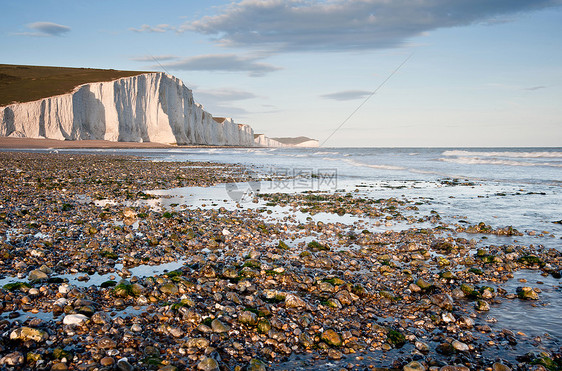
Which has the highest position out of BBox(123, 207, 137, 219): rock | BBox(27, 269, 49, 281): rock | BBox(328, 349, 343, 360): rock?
BBox(123, 207, 137, 219): rock

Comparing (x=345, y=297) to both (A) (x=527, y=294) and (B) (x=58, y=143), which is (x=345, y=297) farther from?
(B) (x=58, y=143)

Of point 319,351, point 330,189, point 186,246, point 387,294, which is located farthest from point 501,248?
point 330,189

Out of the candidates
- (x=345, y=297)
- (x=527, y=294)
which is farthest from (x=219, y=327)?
(x=527, y=294)

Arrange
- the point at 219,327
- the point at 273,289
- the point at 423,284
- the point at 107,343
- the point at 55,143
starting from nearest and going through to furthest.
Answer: the point at 107,343, the point at 219,327, the point at 273,289, the point at 423,284, the point at 55,143

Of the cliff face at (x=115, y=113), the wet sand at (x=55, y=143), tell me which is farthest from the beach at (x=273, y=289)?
the cliff face at (x=115, y=113)

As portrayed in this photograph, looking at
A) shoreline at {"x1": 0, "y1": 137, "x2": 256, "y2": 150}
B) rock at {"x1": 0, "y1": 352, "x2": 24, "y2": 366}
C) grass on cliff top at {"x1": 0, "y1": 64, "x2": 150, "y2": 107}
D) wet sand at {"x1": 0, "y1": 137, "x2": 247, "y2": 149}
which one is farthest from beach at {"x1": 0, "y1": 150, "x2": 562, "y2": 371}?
grass on cliff top at {"x1": 0, "y1": 64, "x2": 150, "y2": 107}

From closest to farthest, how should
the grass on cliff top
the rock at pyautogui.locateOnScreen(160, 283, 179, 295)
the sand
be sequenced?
the rock at pyautogui.locateOnScreen(160, 283, 179, 295) < the sand < the grass on cliff top

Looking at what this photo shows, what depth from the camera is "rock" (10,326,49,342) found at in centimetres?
367

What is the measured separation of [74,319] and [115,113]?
88.7 m

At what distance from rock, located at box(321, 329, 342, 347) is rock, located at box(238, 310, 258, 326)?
0.84 metres

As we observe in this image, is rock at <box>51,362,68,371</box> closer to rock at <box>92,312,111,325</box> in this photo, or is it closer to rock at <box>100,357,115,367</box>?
rock at <box>100,357,115,367</box>

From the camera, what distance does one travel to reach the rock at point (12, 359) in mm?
3285

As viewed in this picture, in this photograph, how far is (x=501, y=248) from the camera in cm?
755

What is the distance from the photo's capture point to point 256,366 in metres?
3.39
